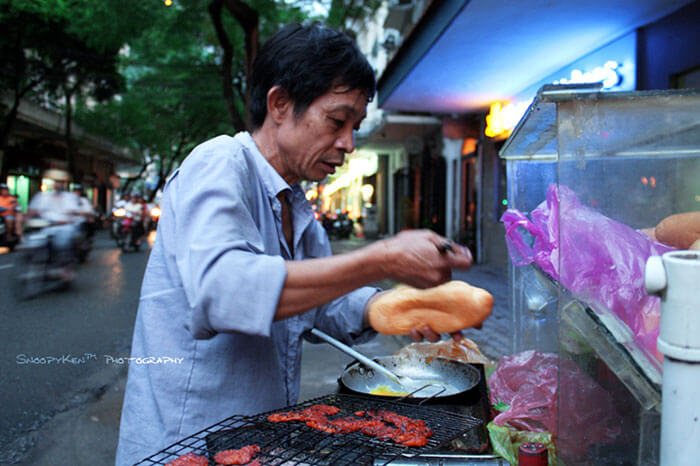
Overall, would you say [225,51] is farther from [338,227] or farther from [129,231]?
[338,227]

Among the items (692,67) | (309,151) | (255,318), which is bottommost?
(255,318)

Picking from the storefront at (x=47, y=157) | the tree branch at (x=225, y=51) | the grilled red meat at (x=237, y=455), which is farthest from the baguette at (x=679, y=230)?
the storefront at (x=47, y=157)

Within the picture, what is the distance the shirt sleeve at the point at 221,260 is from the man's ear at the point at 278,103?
33 cm

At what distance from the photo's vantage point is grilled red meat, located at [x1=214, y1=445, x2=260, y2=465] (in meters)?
1.15

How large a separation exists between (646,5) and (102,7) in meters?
10.3

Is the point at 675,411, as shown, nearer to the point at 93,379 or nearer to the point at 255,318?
the point at 255,318

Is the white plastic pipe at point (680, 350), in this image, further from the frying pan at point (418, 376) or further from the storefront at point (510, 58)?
the storefront at point (510, 58)

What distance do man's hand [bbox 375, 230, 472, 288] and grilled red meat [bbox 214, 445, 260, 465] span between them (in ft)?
1.73

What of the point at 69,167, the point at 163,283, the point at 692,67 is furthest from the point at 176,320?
the point at 69,167

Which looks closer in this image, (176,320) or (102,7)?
(176,320)

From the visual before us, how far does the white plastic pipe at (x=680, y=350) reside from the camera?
2.69 feet

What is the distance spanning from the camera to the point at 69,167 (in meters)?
24.0

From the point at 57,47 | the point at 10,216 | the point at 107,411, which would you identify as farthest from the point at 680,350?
the point at 10,216

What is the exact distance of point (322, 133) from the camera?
151 cm
